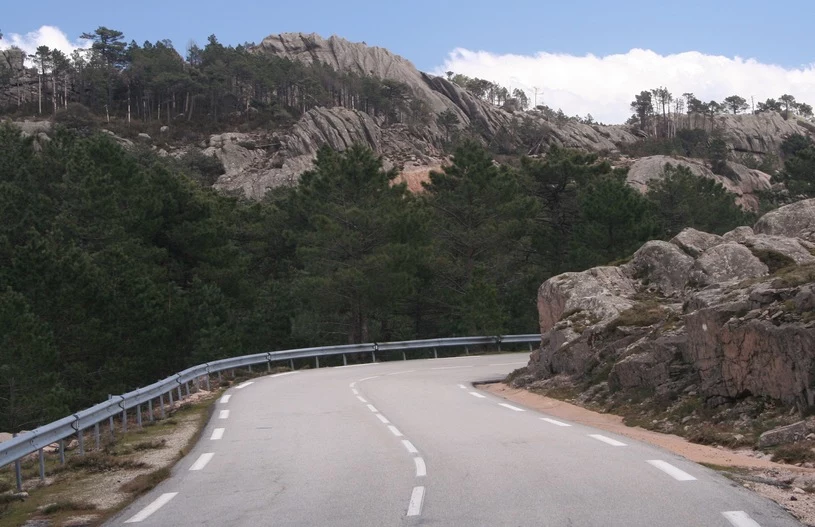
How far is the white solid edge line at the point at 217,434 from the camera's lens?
14033mm

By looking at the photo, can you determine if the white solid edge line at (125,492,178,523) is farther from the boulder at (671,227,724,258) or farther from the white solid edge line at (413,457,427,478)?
the boulder at (671,227,724,258)

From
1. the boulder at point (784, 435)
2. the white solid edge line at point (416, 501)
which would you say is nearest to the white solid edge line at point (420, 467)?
the white solid edge line at point (416, 501)

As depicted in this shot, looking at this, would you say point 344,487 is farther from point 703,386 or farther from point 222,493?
point 703,386

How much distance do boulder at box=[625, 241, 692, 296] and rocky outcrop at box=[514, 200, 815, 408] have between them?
4 centimetres

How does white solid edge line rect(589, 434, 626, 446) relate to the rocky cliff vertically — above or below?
below

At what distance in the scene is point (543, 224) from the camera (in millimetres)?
52344

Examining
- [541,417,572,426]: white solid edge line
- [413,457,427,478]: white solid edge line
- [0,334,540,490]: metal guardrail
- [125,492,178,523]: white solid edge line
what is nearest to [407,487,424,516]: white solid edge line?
[413,457,427,478]: white solid edge line

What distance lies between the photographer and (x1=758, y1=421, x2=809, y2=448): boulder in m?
11.2

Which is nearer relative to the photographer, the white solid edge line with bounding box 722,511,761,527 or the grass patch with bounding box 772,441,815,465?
the white solid edge line with bounding box 722,511,761,527

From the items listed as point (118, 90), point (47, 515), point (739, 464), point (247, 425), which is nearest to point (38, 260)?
point (247, 425)

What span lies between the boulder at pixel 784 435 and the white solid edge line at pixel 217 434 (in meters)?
8.51

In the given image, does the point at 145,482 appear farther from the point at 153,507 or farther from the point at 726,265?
the point at 726,265

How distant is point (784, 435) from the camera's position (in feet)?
37.3

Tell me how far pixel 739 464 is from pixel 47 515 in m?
→ 8.00
